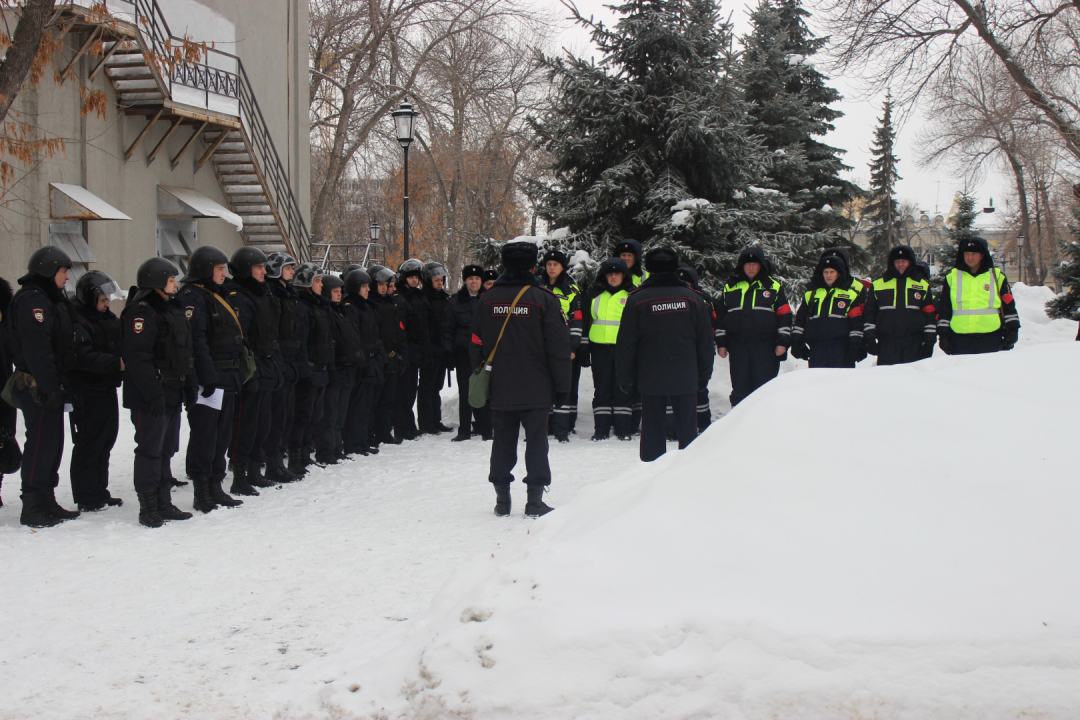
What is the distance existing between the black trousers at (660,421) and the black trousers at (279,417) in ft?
11.4

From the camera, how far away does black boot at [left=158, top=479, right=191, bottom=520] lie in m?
6.77

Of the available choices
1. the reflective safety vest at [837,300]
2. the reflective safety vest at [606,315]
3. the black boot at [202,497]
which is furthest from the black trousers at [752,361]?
the black boot at [202,497]

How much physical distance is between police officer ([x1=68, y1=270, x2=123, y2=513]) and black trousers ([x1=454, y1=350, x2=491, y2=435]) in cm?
465

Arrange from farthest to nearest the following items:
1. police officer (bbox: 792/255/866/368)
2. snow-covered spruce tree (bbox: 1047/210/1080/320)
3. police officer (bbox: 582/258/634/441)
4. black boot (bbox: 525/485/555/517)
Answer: snow-covered spruce tree (bbox: 1047/210/1080/320)
police officer (bbox: 582/258/634/441)
police officer (bbox: 792/255/866/368)
black boot (bbox: 525/485/555/517)

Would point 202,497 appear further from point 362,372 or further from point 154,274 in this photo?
point 362,372

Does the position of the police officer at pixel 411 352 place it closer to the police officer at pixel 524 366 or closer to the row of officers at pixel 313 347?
the row of officers at pixel 313 347

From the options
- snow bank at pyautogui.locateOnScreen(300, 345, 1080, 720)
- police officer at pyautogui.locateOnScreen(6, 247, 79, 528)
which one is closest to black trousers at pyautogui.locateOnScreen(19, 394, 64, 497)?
police officer at pyautogui.locateOnScreen(6, 247, 79, 528)

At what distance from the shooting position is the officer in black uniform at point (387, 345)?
1059 centimetres

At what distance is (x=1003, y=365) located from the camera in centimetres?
436

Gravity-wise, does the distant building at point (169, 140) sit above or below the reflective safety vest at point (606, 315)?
above

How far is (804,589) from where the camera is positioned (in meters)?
3.13

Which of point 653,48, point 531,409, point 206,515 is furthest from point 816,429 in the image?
point 653,48

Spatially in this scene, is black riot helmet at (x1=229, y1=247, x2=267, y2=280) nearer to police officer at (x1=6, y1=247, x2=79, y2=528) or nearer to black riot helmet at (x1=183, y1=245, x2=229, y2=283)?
black riot helmet at (x1=183, y1=245, x2=229, y2=283)

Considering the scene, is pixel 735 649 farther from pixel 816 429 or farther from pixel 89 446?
pixel 89 446
